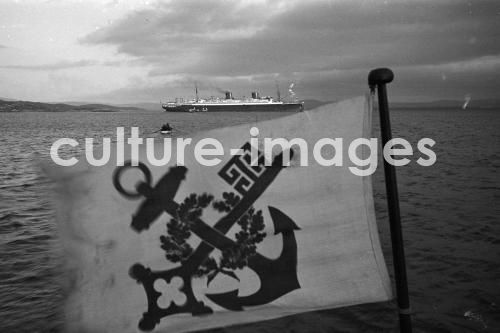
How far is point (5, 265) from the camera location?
28.3ft

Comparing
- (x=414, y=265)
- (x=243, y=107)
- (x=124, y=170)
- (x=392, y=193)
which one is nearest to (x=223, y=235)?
(x=124, y=170)

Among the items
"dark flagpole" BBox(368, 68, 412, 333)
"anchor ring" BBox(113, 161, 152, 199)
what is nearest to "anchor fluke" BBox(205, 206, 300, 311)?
"dark flagpole" BBox(368, 68, 412, 333)

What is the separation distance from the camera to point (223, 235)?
281cm

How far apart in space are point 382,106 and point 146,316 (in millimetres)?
2326

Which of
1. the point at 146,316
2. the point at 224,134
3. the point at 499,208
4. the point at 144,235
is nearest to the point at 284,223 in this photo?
the point at 224,134

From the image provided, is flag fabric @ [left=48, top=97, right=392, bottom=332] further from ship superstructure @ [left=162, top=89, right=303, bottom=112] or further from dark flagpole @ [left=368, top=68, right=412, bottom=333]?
ship superstructure @ [left=162, top=89, right=303, bottom=112]

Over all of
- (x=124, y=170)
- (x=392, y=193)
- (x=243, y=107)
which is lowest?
(x=392, y=193)

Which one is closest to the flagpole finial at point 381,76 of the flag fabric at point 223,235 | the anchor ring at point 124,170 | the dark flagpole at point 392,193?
the dark flagpole at point 392,193

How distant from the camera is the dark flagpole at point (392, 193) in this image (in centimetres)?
271

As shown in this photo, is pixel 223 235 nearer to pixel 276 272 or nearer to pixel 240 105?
pixel 276 272

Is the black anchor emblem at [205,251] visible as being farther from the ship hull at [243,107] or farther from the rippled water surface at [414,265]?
the ship hull at [243,107]

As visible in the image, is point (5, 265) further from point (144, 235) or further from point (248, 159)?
point (248, 159)

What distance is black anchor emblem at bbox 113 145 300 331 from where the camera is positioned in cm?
271

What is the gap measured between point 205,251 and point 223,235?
7.1 inches
